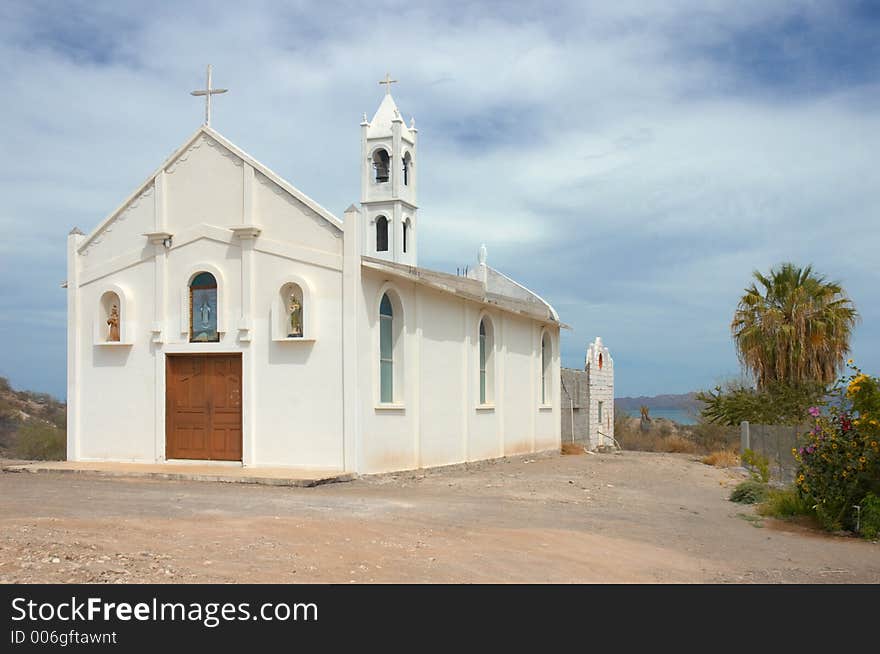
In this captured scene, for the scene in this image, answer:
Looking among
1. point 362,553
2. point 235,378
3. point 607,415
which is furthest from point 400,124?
point 362,553

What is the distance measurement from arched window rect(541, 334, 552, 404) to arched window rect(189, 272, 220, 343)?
12.5 metres

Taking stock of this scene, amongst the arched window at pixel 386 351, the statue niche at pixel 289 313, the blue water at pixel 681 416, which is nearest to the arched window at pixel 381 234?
the arched window at pixel 386 351

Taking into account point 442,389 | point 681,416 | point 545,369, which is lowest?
point 681,416

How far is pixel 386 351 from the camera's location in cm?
2002

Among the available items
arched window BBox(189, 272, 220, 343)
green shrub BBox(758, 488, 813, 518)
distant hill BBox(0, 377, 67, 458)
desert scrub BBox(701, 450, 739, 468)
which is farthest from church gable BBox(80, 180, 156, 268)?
desert scrub BBox(701, 450, 739, 468)

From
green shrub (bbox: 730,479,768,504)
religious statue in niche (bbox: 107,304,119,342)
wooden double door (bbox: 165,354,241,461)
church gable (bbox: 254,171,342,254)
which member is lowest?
green shrub (bbox: 730,479,768,504)

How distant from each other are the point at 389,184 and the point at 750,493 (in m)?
14.5

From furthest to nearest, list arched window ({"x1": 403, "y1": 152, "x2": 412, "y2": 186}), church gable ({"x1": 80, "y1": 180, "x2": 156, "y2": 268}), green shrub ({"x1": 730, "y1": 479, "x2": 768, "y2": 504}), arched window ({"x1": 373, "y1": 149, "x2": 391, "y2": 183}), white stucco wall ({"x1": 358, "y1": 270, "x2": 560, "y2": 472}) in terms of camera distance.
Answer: arched window ({"x1": 403, "y1": 152, "x2": 412, "y2": 186}) < arched window ({"x1": 373, "y1": 149, "x2": 391, "y2": 183}) < church gable ({"x1": 80, "y1": 180, "x2": 156, "y2": 268}) < white stucco wall ({"x1": 358, "y1": 270, "x2": 560, "y2": 472}) < green shrub ({"x1": 730, "y1": 479, "x2": 768, "y2": 504})

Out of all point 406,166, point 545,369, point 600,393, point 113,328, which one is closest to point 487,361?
point 545,369

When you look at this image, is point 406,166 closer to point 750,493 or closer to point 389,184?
point 389,184

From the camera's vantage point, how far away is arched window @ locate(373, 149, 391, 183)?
1097 inches

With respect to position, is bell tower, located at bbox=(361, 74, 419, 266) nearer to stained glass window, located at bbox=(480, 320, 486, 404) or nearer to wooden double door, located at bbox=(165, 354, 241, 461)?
stained glass window, located at bbox=(480, 320, 486, 404)

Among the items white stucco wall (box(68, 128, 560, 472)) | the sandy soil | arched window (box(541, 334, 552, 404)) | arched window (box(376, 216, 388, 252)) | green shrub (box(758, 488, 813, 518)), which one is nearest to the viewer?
the sandy soil

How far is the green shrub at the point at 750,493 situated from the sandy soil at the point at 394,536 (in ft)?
1.15
